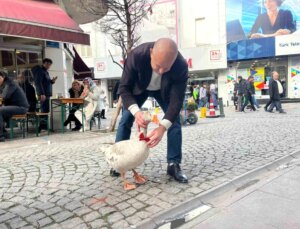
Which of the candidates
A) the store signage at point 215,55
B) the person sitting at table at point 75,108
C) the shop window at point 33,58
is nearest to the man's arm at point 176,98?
the person sitting at table at point 75,108

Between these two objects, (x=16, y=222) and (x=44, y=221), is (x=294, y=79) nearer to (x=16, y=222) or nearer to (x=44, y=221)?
(x=44, y=221)

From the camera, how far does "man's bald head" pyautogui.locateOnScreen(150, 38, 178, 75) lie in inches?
120

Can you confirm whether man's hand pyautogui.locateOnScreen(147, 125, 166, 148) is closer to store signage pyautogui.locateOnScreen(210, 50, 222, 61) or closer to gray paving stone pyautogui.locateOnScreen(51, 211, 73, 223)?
gray paving stone pyautogui.locateOnScreen(51, 211, 73, 223)

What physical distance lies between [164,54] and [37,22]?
531 cm

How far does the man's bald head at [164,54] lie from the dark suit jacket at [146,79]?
0.61ft

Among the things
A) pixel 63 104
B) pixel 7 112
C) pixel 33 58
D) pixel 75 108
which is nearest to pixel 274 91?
pixel 75 108

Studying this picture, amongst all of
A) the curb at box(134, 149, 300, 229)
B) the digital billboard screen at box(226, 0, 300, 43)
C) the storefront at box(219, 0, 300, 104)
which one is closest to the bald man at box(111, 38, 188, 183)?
the curb at box(134, 149, 300, 229)

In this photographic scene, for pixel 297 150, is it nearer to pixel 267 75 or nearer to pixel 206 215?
pixel 206 215

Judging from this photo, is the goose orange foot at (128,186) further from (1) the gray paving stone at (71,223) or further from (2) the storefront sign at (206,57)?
(2) the storefront sign at (206,57)

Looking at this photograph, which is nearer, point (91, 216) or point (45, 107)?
point (91, 216)

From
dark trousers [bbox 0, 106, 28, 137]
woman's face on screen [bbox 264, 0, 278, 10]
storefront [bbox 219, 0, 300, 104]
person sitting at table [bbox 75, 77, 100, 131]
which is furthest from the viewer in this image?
woman's face on screen [bbox 264, 0, 278, 10]

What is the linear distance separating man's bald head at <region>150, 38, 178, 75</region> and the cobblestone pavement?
50.5 inches

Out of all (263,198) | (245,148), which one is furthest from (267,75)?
(263,198)

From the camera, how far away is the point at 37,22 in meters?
7.40
